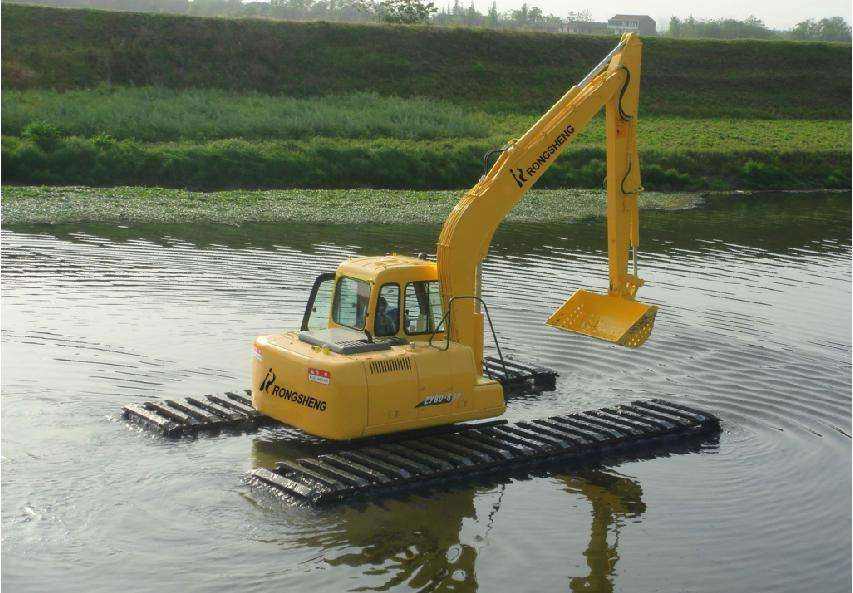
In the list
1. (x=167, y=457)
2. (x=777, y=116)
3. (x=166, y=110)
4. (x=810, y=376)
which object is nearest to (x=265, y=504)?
(x=167, y=457)

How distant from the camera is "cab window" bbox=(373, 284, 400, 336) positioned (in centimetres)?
1438

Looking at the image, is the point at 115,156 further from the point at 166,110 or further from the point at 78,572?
the point at 78,572

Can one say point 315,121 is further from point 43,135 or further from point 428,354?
point 428,354

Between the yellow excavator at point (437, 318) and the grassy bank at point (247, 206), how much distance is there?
19128 millimetres

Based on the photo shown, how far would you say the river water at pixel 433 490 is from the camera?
1128 centimetres

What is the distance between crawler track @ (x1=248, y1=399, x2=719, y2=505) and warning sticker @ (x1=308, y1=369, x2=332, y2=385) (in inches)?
37.4

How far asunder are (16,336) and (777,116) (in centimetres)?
5820

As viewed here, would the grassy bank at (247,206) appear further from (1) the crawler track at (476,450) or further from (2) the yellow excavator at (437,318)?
(1) the crawler track at (476,450)

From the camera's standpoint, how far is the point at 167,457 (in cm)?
1395

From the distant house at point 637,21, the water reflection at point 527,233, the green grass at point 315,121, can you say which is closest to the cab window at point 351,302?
the water reflection at point 527,233

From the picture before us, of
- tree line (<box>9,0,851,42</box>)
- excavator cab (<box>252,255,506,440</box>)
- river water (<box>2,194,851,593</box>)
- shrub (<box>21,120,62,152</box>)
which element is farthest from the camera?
tree line (<box>9,0,851,42</box>)

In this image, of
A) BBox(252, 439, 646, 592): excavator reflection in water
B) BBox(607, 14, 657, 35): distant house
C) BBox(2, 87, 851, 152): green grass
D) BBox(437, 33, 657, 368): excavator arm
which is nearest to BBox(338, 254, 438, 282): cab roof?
BBox(437, 33, 657, 368): excavator arm

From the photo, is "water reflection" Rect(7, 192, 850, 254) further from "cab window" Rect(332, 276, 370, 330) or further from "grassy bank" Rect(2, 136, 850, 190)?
"cab window" Rect(332, 276, 370, 330)

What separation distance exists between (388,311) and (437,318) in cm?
70
